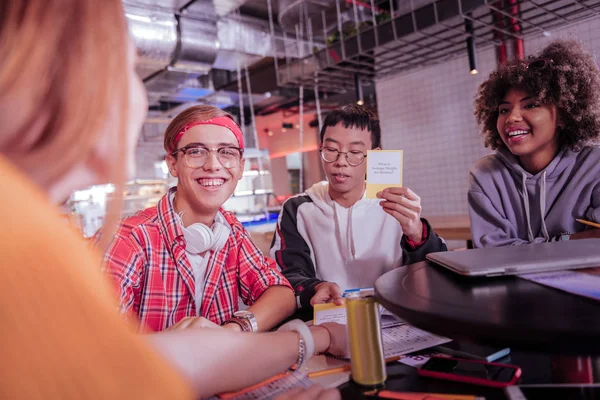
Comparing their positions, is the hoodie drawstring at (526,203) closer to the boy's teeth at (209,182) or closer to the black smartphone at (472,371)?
the black smartphone at (472,371)

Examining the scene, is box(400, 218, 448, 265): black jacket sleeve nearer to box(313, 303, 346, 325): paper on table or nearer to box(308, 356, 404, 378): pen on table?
box(313, 303, 346, 325): paper on table

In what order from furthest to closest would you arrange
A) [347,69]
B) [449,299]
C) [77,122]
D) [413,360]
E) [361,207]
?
1. [347,69]
2. [361,207]
3. [413,360]
4. [449,299]
5. [77,122]

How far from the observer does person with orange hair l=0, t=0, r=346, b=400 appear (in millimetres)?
393

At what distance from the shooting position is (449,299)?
0.78m

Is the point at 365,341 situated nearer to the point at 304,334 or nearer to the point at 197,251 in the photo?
the point at 304,334

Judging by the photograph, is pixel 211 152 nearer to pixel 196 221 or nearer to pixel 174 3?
pixel 196 221

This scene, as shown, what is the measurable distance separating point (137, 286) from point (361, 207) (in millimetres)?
1139

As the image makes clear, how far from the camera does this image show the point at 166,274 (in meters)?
1.50

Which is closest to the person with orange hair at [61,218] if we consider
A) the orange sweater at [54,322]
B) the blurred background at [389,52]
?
the orange sweater at [54,322]

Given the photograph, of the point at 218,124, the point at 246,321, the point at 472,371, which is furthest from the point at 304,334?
the point at 218,124

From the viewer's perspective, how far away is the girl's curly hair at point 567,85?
200cm

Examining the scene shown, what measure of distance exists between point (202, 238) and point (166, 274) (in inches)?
7.0

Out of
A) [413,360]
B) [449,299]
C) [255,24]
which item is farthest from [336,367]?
[255,24]

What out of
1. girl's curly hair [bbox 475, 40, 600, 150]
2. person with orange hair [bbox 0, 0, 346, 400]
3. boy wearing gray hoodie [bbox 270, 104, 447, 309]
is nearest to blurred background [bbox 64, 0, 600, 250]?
girl's curly hair [bbox 475, 40, 600, 150]
